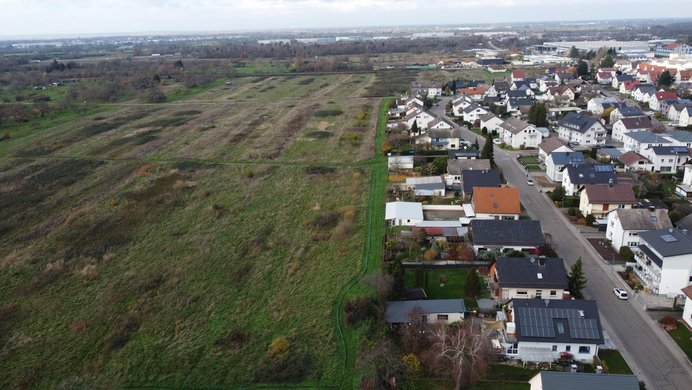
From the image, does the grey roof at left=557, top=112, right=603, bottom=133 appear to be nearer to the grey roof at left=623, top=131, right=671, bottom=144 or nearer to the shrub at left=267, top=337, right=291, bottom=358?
the grey roof at left=623, top=131, right=671, bottom=144

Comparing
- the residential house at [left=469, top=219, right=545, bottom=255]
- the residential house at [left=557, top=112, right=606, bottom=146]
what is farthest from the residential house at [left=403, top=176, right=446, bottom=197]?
the residential house at [left=557, top=112, right=606, bottom=146]

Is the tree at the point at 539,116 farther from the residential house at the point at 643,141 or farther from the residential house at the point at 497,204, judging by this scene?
the residential house at the point at 497,204

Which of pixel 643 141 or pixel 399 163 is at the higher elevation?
pixel 643 141

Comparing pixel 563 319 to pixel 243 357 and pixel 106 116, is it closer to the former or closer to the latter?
pixel 243 357

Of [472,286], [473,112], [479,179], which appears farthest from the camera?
[473,112]

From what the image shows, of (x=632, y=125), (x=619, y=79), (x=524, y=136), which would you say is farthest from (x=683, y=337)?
(x=619, y=79)

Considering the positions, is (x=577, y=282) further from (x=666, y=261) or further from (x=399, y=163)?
(x=399, y=163)
